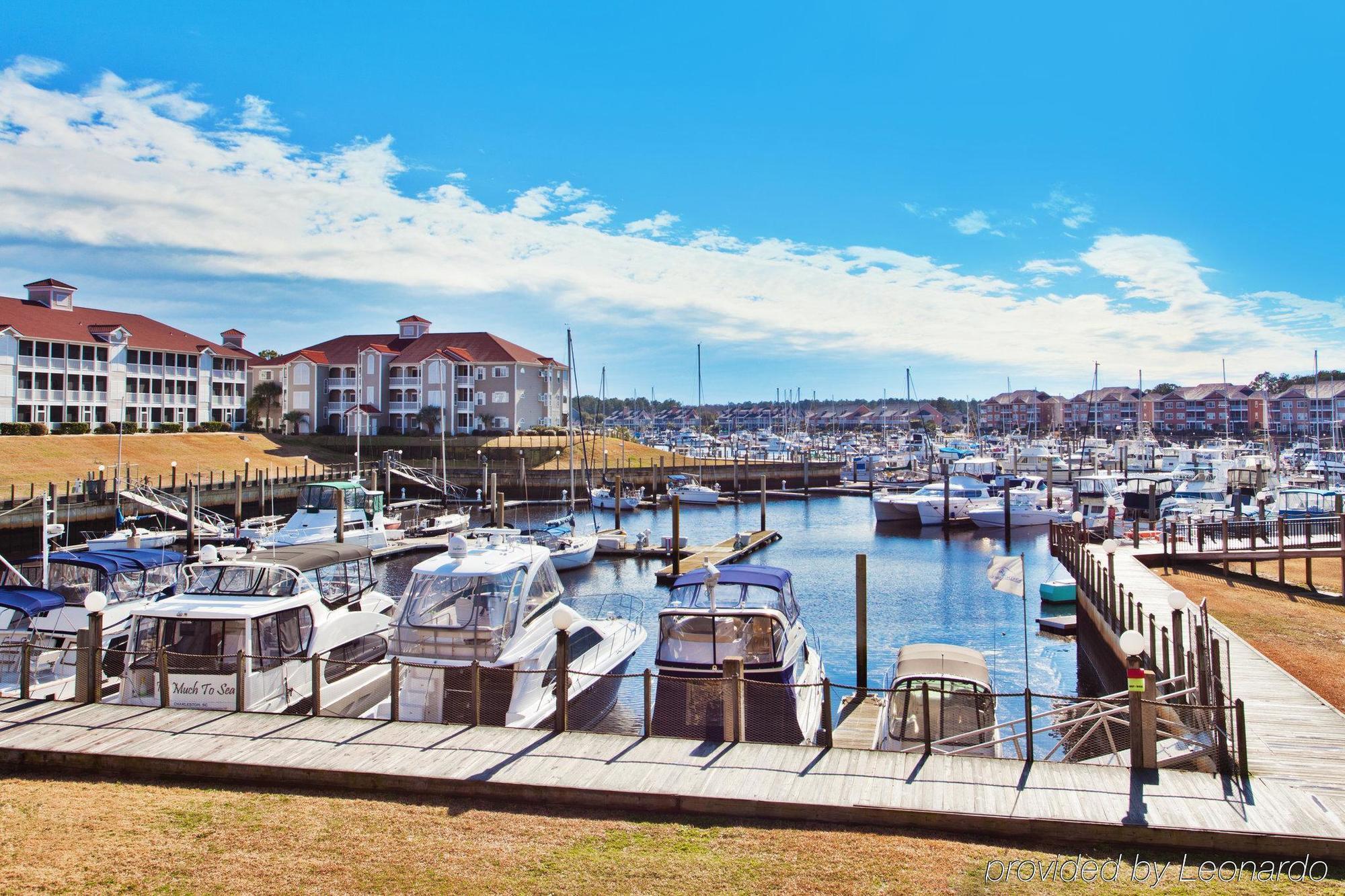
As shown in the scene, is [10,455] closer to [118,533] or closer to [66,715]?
[118,533]

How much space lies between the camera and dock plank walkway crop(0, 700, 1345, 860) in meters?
9.15

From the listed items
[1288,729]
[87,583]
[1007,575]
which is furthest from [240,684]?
[1288,729]

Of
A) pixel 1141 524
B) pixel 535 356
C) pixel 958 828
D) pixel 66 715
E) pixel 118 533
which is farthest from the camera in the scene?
pixel 535 356

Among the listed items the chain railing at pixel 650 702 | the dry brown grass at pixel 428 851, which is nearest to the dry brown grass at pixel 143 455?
the chain railing at pixel 650 702

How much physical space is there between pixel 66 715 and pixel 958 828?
39.9ft

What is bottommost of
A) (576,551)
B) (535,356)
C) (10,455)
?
(576,551)

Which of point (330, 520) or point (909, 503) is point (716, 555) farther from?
point (909, 503)

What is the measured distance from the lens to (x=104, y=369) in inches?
2832

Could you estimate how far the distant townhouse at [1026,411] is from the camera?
17438cm

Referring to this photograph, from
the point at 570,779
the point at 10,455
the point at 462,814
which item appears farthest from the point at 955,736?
the point at 10,455

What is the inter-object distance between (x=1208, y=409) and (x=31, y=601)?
593 ft

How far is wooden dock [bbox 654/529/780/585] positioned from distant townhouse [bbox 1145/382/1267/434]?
137890 mm

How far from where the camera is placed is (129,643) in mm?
14164

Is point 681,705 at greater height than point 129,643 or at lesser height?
lesser
